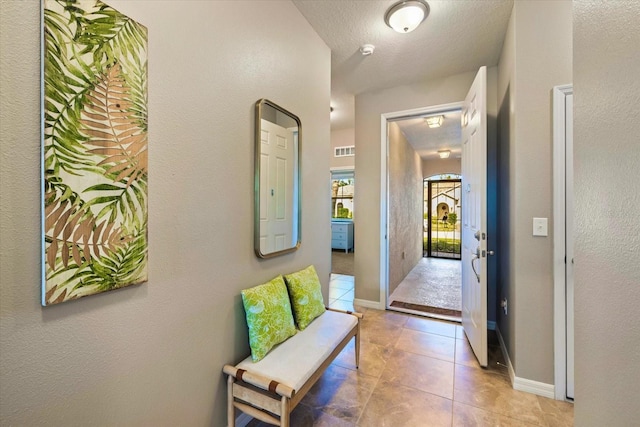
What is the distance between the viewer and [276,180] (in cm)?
183

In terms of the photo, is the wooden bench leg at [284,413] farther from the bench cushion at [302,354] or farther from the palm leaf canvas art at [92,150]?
Answer: the palm leaf canvas art at [92,150]

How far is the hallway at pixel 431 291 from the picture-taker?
3.37 meters

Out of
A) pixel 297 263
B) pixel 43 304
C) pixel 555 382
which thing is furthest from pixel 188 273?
pixel 555 382

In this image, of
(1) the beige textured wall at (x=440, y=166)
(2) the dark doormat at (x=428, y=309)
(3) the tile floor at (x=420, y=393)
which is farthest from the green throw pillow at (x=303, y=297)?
(1) the beige textured wall at (x=440, y=166)

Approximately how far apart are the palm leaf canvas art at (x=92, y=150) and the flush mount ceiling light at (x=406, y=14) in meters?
1.70

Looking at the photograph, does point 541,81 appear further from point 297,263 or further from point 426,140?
point 426,140

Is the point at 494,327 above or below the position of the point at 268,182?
below

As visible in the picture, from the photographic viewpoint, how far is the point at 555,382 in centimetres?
178

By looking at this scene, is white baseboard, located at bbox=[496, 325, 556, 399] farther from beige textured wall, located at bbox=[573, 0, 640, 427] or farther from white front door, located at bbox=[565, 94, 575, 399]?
beige textured wall, located at bbox=[573, 0, 640, 427]

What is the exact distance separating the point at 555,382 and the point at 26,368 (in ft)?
8.74

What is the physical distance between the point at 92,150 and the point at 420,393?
2205 millimetres

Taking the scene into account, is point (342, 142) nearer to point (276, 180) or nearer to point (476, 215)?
point (476, 215)

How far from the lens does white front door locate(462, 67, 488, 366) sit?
2.07m

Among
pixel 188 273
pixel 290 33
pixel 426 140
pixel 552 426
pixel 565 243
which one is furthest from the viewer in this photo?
pixel 426 140
